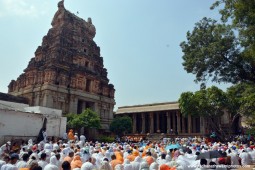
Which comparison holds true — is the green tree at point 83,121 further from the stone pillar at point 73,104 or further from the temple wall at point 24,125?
the temple wall at point 24,125

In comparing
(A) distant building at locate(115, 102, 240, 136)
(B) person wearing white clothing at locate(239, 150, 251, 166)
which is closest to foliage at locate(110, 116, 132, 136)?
(A) distant building at locate(115, 102, 240, 136)

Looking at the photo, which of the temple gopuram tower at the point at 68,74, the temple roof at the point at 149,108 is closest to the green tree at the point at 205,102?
the temple roof at the point at 149,108

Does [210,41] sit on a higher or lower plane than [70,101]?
higher

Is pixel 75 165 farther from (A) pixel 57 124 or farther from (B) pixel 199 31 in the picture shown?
(A) pixel 57 124

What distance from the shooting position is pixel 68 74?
38688 mm

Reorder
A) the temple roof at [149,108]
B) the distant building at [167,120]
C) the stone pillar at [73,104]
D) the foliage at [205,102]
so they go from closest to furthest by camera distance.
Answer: the foliage at [205,102], the stone pillar at [73,104], the distant building at [167,120], the temple roof at [149,108]

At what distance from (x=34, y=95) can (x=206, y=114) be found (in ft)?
87.3

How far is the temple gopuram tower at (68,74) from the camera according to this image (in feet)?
120

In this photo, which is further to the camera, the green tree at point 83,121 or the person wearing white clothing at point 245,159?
the green tree at point 83,121

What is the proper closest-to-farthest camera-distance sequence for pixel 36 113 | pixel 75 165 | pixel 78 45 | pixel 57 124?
pixel 75 165
pixel 36 113
pixel 57 124
pixel 78 45

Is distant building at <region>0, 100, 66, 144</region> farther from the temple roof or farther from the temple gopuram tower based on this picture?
the temple roof

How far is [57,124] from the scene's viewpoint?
86.1 ft

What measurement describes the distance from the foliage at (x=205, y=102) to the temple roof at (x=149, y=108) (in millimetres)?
14186

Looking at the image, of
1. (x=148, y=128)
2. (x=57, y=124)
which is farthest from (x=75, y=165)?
(x=148, y=128)
